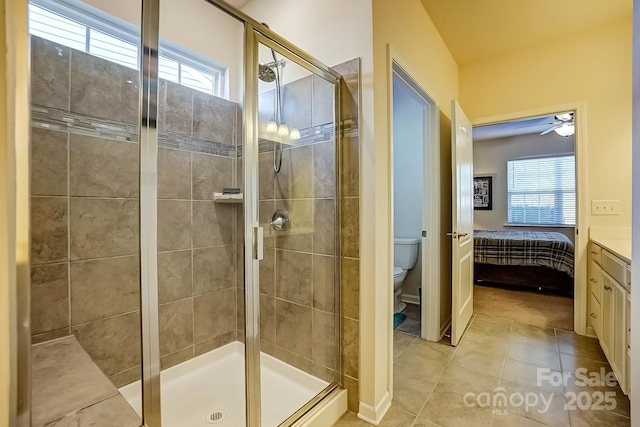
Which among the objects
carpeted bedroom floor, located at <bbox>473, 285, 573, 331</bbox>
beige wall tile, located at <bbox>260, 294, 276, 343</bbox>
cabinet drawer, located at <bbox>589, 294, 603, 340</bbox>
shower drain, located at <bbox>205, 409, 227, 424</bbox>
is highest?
beige wall tile, located at <bbox>260, 294, 276, 343</bbox>

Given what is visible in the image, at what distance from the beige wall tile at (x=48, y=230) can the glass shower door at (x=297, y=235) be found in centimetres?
99

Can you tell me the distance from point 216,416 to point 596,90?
12.2ft

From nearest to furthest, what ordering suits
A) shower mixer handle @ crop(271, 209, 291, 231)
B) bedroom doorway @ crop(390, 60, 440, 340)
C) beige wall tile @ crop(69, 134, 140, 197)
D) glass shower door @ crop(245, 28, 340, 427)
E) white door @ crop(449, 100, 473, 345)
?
beige wall tile @ crop(69, 134, 140, 197) < glass shower door @ crop(245, 28, 340, 427) < shower mixer handle @ crop(271, 209, 291, 231) < white door @ crop(449, 100, 473, 345) < bedroom doorway @ crop(390, 60, 440, 340)

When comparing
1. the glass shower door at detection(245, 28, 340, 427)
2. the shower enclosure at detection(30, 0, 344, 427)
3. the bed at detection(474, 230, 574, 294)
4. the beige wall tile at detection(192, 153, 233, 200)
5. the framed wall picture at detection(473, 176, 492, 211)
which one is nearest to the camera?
the shower enclosure at detection(30, 0, 344, 427)

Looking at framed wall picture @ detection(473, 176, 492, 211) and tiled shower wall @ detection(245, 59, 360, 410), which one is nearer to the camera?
tiled shower wall @ detection(245, 59, 360, 410)

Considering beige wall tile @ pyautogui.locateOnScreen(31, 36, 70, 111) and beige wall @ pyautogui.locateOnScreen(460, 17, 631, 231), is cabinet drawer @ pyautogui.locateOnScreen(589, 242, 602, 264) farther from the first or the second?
beige wall tile @ pyautogui.locateOnScreen(31, 36, 70, 111)

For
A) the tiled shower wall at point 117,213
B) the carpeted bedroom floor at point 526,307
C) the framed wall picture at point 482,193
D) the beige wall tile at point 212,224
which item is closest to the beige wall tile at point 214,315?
the tiled shower wall at point 117,213

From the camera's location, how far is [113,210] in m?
1.64

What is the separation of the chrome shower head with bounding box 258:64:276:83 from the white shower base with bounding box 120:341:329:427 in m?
1.45

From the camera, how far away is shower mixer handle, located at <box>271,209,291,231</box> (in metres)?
1.74

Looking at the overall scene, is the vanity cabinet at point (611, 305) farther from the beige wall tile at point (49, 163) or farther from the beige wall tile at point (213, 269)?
the beige wall tile at point (49, 163)

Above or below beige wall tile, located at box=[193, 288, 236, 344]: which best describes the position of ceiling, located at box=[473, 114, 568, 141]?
above

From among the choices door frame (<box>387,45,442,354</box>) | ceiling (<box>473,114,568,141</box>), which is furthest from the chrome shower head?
ceiling (<box>473,114,568,141</box>)

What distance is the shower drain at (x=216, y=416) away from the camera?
158 centimetres
